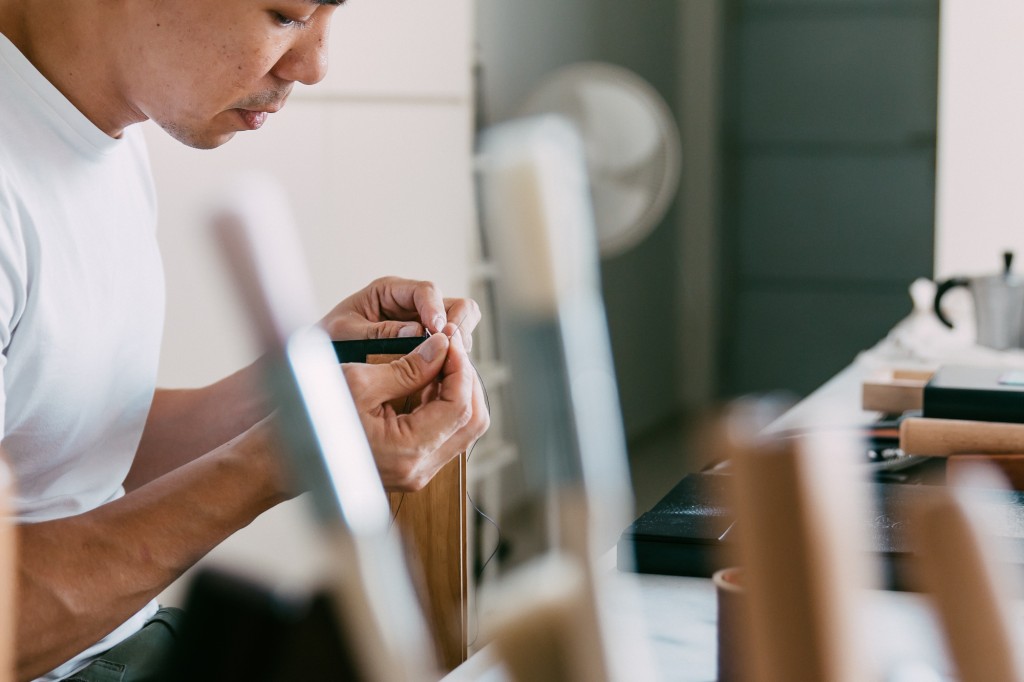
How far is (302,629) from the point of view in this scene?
49 cm

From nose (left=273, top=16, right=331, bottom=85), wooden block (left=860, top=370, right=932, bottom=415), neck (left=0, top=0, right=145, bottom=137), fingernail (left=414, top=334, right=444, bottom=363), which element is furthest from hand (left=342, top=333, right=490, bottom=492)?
wooden block (left=860, top=370, right=932, bottom=415)

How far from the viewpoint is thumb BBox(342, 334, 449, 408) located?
752 mm

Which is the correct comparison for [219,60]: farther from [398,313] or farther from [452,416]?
[452,416]

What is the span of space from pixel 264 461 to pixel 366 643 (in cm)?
57

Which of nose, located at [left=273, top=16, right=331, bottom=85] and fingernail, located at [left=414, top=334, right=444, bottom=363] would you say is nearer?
fingernail, located at [left=414, top=334, right=444, bottom=363]

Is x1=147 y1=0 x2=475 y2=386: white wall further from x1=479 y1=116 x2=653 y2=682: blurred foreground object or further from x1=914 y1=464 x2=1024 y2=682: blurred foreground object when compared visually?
x1=914 y1=464 x2=1024 y2=682: blurred foreground object

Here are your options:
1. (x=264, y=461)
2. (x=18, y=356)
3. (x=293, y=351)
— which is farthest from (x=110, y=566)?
(x=293, y=351)

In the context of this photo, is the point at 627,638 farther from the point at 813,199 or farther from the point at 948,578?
the point at 813,199

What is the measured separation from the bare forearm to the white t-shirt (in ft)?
0.28

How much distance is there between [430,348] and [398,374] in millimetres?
31

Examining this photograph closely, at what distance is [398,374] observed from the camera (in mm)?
775

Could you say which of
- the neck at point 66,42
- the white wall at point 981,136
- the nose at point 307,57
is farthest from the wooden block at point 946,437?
the white wall at point 981,136

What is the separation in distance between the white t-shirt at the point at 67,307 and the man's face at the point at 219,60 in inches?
3.8

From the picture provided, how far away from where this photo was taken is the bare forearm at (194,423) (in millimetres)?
1244
